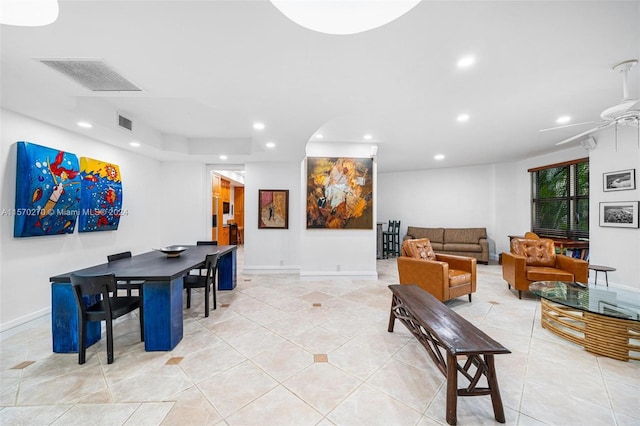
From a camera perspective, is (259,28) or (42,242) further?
(42,242)

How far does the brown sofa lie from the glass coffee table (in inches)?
135

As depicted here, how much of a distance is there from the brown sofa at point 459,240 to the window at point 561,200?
Result: 1.20m

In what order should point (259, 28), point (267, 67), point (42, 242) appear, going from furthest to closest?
point (42, 242), point (267, 67), point (259, 28)

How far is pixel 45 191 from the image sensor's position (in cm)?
288

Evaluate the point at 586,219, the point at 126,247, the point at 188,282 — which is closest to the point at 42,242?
the point at 126,247

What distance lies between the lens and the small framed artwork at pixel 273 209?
17.4ft

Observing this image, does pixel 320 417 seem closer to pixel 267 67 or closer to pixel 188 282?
pixel 188 282

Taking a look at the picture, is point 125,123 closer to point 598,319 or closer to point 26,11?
point 26,11

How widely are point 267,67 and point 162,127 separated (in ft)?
9.80

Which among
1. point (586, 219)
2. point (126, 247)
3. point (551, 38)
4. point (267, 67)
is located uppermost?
point (551, 38)

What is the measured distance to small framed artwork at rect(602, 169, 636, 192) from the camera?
12.5 feet

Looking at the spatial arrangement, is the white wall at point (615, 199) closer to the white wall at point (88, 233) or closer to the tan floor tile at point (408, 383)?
the tan floor tile at point (408, 383)

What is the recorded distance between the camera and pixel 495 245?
22.1 feet

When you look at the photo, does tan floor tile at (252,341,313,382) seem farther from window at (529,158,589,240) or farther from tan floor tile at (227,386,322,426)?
window at (529,158,589,240)
